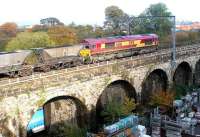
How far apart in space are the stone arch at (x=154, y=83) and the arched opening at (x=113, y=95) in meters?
3.75

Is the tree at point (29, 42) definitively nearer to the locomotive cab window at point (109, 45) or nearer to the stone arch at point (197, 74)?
the locomotive cab window at point (109, 45)

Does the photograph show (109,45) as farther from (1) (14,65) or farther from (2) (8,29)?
(2) (8,29)

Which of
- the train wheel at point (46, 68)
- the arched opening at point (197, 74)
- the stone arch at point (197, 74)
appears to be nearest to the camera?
the train wheel at point (46, 68)

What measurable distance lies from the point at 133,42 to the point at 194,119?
67.4 feet

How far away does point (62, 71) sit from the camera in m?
31.0

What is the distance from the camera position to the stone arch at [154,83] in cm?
4393

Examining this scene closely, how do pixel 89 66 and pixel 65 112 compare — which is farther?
pixel 65 112

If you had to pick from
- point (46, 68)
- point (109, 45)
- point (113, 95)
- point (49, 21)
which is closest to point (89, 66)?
point (46, 68)

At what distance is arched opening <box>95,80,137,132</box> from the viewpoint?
1437 inches

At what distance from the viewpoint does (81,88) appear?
32.8 meters

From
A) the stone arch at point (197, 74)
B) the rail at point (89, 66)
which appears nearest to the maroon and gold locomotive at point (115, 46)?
the rail at point (89, 66)

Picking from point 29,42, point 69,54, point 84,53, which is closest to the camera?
point 69,54

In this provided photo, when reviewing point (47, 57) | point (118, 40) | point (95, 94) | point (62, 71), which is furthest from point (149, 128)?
point (118, 40)

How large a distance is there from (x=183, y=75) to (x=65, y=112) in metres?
26.0
